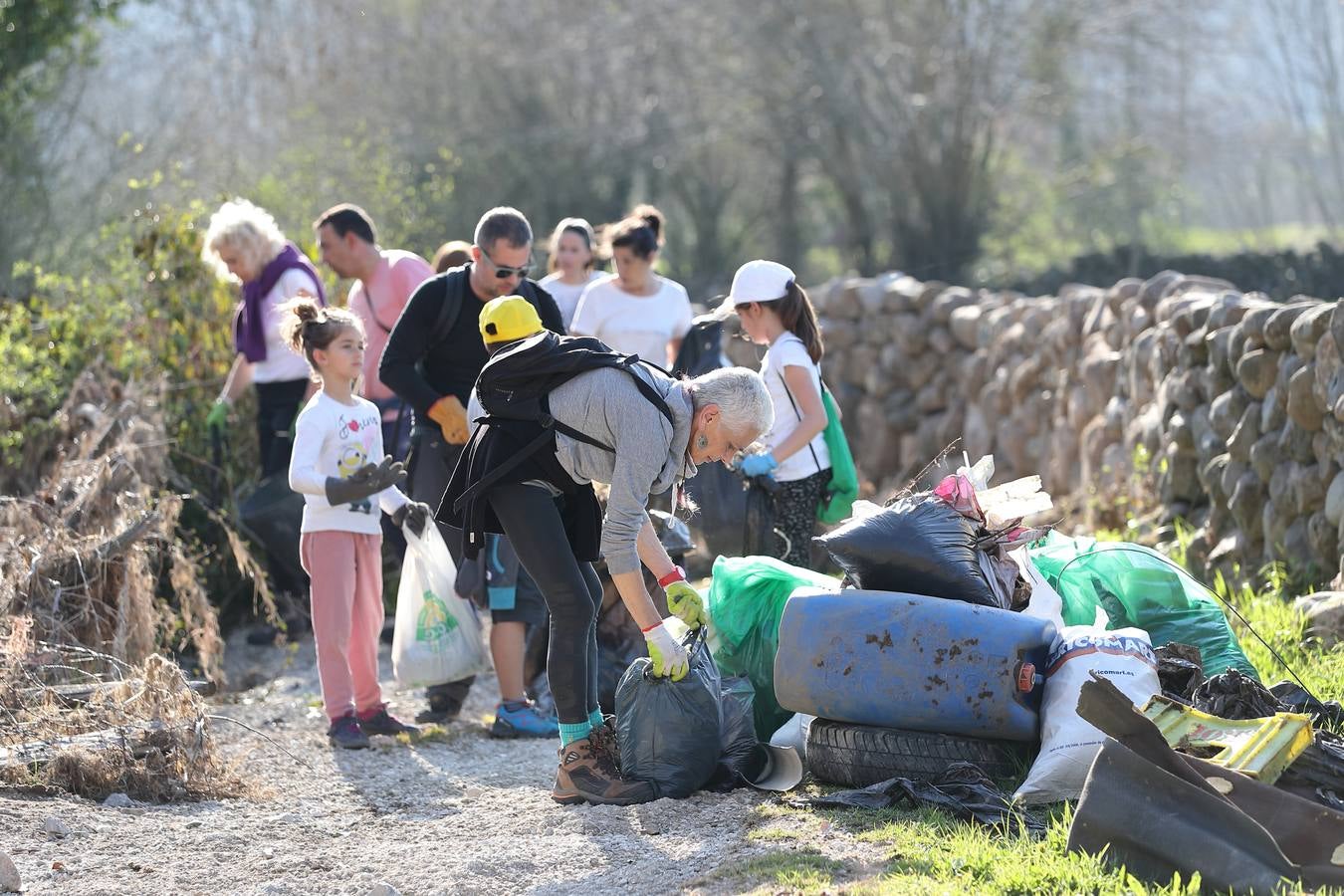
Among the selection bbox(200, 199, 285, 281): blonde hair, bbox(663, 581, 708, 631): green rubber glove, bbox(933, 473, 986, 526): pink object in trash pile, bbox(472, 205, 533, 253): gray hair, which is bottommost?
bbox(663, 581, 708, 631): green rubber glove

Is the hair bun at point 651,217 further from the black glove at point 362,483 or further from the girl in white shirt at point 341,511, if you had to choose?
the black glove at point 362,483

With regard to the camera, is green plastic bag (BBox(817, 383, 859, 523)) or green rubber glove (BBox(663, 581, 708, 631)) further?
green plastic bag (BBox(817, 383, 859, 523))

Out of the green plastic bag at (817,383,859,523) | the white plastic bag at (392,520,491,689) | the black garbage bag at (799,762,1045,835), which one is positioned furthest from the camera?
the green plastic bag at (817,383,859,523)

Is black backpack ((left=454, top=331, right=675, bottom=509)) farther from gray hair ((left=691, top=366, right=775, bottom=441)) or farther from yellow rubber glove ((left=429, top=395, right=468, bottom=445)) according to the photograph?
yellow rubber glove ((left=429, top=395, right=468, bottom=445))

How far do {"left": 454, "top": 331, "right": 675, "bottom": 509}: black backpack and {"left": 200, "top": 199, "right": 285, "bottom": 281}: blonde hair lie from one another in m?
2.78

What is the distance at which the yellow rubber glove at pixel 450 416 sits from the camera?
5.19 metres

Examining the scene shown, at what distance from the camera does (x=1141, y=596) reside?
4660 millimetres

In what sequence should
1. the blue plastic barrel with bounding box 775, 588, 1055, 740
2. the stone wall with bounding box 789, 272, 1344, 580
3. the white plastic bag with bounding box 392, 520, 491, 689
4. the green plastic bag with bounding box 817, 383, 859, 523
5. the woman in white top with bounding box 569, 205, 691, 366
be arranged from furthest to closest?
the woman in white top with bounding box 569, 205, 691, 366
the stone wall with bounding box 789, 272, 1344, 580
the green plastic bag with bounding box 817, 383, 859, 523
the white plastic bag with bounding box 392, 520, 491, 689
the blue plastic barrel with bounding box 775, 588, 1055, 740

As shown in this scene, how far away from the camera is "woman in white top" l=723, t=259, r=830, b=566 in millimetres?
5309

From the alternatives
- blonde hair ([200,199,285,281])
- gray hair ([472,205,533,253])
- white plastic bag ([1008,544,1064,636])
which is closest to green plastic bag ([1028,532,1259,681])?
white plastic bag ([1008,544,1064,636])

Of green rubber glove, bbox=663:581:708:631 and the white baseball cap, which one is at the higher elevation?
the white baseball cap

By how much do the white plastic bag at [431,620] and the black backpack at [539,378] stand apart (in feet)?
4.52

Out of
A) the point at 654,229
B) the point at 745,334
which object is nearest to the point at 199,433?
the point at 654,229

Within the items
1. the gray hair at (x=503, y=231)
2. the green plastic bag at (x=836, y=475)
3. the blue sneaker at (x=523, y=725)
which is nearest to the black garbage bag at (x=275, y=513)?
the blue sneaker at (x=523, y=725)
